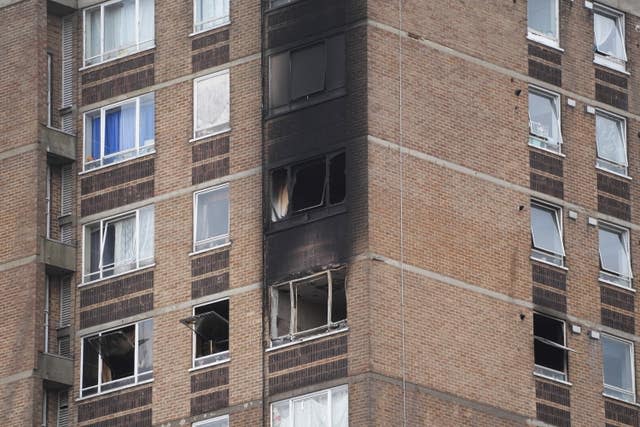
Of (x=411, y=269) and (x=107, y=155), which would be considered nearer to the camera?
(x=411, y=269)

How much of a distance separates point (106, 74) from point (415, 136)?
1114 centimetres

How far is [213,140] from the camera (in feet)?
265

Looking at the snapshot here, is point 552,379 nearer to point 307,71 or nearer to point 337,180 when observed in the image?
point 337,180

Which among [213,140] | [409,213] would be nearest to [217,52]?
[213,140]

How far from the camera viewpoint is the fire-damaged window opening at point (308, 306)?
251ft

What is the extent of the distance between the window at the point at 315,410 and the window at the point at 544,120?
11.0 m

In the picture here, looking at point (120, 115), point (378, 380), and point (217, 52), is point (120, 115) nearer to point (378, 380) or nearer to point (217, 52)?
point (217, 52)

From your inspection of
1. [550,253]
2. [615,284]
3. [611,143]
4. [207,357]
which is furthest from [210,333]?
[611,143]

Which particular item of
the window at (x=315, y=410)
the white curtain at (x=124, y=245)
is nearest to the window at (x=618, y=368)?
the window at (x=315, y=410)

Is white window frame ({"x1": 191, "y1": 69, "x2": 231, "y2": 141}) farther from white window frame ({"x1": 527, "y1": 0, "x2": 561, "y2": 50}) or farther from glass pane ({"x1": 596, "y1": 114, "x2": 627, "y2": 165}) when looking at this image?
glass pane ({"x1": 596, "y1": 114, "x2": 627, "y2": 165})

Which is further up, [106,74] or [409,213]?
[106,74]

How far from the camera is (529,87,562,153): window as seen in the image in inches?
3226

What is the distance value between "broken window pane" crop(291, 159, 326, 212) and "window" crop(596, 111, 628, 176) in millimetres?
9906

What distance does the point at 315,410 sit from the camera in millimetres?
75625
